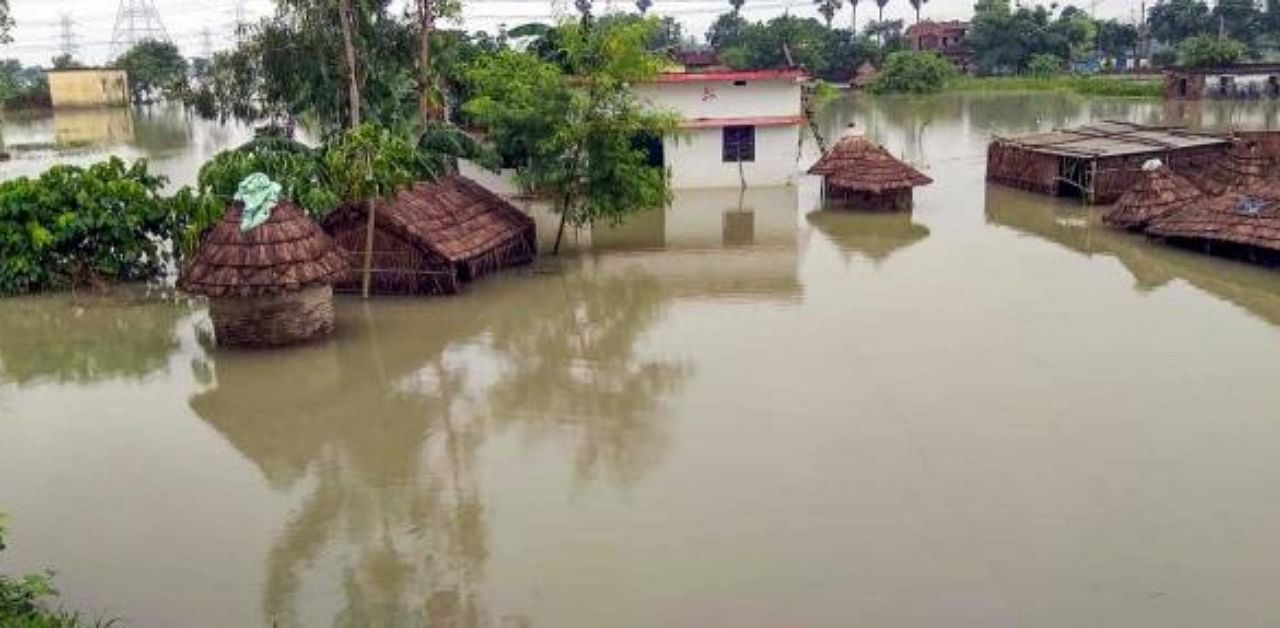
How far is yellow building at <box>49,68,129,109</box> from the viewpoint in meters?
62.5

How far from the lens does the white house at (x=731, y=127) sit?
77.6 feet

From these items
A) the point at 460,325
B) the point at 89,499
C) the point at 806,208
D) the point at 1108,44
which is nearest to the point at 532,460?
the point at 89,499

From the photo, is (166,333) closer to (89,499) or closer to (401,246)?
(401,246)

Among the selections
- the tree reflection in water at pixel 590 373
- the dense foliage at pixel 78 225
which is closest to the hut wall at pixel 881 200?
the tree reflection in water at pixel 590 373

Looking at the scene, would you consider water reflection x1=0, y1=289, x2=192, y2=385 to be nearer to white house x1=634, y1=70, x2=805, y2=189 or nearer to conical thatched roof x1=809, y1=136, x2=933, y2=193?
white house x1=634, y1=70, x2=805, y2=189

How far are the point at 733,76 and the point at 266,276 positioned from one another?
1416cm

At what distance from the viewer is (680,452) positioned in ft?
30.2

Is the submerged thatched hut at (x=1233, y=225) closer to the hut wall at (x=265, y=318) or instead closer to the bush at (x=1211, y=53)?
the hut wall at (x=265, y=318)

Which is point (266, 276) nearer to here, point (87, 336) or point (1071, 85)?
point (87, 336)

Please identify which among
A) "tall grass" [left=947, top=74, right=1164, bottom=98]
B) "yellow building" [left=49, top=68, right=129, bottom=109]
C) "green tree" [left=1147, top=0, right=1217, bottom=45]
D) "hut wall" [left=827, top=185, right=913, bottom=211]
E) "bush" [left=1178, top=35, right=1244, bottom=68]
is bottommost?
"hut wall" [left=827, top=185, right=913, bottom=211]

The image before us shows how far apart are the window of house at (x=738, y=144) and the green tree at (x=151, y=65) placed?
5183 centimetres

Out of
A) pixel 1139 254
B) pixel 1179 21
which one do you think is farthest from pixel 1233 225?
pixel 1179 21

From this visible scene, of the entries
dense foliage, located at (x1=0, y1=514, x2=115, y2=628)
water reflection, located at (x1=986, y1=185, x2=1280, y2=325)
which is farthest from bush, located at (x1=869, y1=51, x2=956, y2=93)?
dense foliage, located at (x1=0, y1=514, x2=115, y2=628)

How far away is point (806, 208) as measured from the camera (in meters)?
22.1
